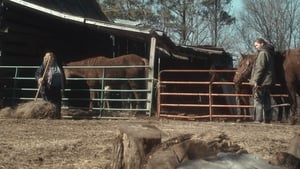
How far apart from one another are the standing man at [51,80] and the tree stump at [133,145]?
847 centimetres

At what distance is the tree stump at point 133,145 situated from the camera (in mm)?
6160

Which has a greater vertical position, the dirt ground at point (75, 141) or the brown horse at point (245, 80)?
the brown horse at point (245, 80)

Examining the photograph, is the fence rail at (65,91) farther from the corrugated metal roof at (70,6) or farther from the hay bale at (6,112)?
the corrugated metal roof at (70,6)

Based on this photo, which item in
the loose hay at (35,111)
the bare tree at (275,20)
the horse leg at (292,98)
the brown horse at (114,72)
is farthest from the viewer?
the bare tree at (275,20)

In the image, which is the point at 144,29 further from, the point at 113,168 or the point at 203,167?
the point at 203,167

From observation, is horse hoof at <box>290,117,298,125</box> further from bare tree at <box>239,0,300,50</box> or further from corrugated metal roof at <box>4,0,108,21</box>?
bare tree at <box>239,0,300,50</box>

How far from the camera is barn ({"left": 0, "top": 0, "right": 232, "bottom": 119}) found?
15711mm

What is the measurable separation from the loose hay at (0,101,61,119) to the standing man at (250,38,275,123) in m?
4.66

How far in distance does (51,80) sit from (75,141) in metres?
5.74

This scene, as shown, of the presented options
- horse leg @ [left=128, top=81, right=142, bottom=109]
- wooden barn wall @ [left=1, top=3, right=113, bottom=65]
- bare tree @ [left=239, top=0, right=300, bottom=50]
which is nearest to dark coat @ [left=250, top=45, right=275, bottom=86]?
horse leg @ [left=128, top=81, right=142, bottom=109]

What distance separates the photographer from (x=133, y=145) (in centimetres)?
625

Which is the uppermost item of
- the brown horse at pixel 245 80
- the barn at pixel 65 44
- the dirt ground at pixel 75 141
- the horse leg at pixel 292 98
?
the barn at pixel 65 44

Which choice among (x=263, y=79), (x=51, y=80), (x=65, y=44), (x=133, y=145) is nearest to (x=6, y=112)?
(x=51, y=80)

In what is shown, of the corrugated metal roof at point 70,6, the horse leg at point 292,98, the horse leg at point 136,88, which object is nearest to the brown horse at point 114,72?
the horse leg at point 136,88
